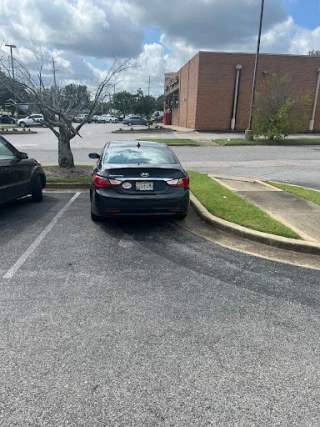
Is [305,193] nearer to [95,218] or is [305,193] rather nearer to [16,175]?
[95,218]

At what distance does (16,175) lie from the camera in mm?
6617

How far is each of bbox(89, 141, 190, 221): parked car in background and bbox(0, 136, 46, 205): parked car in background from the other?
1.86 m

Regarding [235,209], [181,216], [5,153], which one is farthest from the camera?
[5,153]

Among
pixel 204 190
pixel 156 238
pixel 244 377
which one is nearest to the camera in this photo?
pixel 244 377

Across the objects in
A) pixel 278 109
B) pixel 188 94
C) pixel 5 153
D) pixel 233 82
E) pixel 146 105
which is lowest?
pixel 5 153

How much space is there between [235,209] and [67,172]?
18.7 feet

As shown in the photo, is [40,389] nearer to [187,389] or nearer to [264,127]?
[187,389]

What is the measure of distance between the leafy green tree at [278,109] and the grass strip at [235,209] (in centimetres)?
1604

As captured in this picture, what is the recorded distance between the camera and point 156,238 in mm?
5348

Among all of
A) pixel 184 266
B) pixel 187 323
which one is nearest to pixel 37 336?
pixel 187 323

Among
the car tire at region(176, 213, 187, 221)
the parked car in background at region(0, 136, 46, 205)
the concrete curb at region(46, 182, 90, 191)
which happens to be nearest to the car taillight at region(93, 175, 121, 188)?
the car tire at region(176, 213, 187, 221)

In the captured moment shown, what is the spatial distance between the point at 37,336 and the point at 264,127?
22999mm

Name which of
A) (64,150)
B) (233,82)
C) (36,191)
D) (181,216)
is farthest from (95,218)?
(233,82)

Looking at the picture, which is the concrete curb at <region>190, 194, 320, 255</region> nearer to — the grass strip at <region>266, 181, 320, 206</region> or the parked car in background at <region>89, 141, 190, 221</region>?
the parked car in background at <region>89, 141, 190, 221</region>
